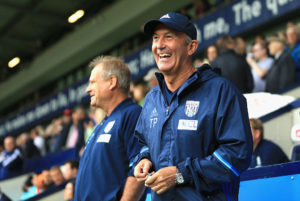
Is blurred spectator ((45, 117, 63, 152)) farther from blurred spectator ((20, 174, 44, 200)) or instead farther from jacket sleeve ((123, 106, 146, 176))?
jacket sleeve ((123, 106, 146, 176))

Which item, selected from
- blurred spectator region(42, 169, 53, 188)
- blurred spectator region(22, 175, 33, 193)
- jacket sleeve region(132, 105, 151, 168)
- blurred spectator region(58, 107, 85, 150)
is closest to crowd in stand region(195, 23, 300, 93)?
jacket sleeve region(132, 105, 151, 168)

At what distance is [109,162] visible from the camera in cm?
254

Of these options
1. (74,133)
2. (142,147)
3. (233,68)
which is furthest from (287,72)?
(74,133)

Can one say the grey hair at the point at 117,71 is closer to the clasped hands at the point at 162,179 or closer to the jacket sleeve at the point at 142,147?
the jacket sleeve at the point at 142,147

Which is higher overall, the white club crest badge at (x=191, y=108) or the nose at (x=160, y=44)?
the nose at (x=160, y=44)

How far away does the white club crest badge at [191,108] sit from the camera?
6.24 ft

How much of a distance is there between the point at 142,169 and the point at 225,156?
41 cm

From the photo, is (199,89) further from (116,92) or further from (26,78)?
(26,78)

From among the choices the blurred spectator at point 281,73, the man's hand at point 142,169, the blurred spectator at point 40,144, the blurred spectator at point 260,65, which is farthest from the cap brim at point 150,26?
the blurred spectator at point 40,144

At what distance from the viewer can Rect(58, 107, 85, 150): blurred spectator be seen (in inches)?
354

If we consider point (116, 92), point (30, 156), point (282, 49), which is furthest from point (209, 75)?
point (30, 156)

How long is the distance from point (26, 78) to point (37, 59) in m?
1.33

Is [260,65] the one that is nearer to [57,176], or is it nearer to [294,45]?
[294,45]

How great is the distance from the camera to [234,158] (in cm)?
178
